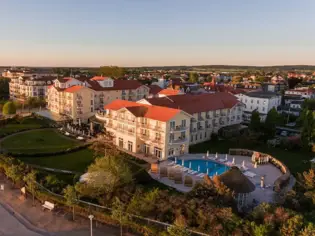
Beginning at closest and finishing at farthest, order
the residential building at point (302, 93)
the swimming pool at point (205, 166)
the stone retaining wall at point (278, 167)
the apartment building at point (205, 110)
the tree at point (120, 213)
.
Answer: the tree at point (120, 213), the stone retaining wall at point (278, 167), the swimming pool at point (205, 166), the apartment building at point (205, 110), the residential building at point (302, 93)

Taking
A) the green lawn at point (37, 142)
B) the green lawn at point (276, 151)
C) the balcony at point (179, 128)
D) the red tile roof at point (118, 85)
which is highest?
the red tile roof at point (118, 85)

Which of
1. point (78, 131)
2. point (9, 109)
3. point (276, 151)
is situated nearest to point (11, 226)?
point (78, 131)

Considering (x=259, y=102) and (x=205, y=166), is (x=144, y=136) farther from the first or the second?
(x=259, y=102)

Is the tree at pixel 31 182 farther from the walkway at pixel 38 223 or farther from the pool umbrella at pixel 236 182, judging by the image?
the pool umbrella at pixel 236 182

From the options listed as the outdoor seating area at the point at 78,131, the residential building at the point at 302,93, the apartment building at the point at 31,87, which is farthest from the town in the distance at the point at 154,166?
the apartment building at the point at 31,87

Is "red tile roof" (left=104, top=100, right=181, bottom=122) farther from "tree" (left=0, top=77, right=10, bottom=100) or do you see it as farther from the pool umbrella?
"tree" (left=0, top=77, right=10, bottom=100)

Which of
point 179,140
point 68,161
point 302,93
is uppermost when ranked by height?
point 302,93
